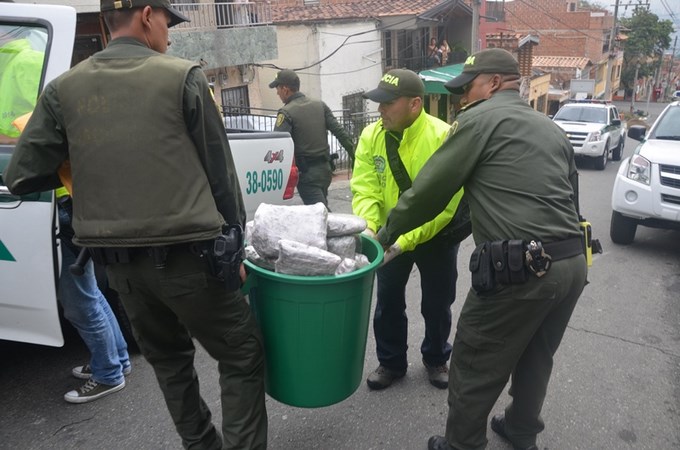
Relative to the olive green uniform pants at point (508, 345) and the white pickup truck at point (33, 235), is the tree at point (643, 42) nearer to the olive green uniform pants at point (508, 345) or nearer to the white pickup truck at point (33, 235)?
the olive green uniform pants at point (508, 345)

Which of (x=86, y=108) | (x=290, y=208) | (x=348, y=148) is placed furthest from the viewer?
(x=348, y=148)

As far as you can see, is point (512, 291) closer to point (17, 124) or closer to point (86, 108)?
point (86, 108)

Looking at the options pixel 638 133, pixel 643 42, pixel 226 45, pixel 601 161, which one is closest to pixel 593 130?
pixel 601 161

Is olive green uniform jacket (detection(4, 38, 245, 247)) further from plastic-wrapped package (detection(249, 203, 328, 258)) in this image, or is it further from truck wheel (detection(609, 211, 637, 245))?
truck wheel (detection(609, 211, 637, 245))

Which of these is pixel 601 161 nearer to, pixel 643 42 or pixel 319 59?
pixel 319 59

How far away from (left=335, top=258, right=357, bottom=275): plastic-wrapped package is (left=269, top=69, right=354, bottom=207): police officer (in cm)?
349

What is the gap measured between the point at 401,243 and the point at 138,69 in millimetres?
1474

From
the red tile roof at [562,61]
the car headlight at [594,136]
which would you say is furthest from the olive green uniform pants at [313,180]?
the red tile roof at [562,61]

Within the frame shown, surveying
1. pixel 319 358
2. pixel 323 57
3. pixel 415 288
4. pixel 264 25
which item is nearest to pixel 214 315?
pixel 319 358

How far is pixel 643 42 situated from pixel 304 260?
57.8 m

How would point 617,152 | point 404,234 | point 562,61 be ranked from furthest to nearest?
point 562,61 < point 617,152 < point 404,234

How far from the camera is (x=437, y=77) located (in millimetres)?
19016

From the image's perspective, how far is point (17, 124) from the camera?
2609 millimetres

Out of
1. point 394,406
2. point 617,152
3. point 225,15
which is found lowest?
point 617,152
